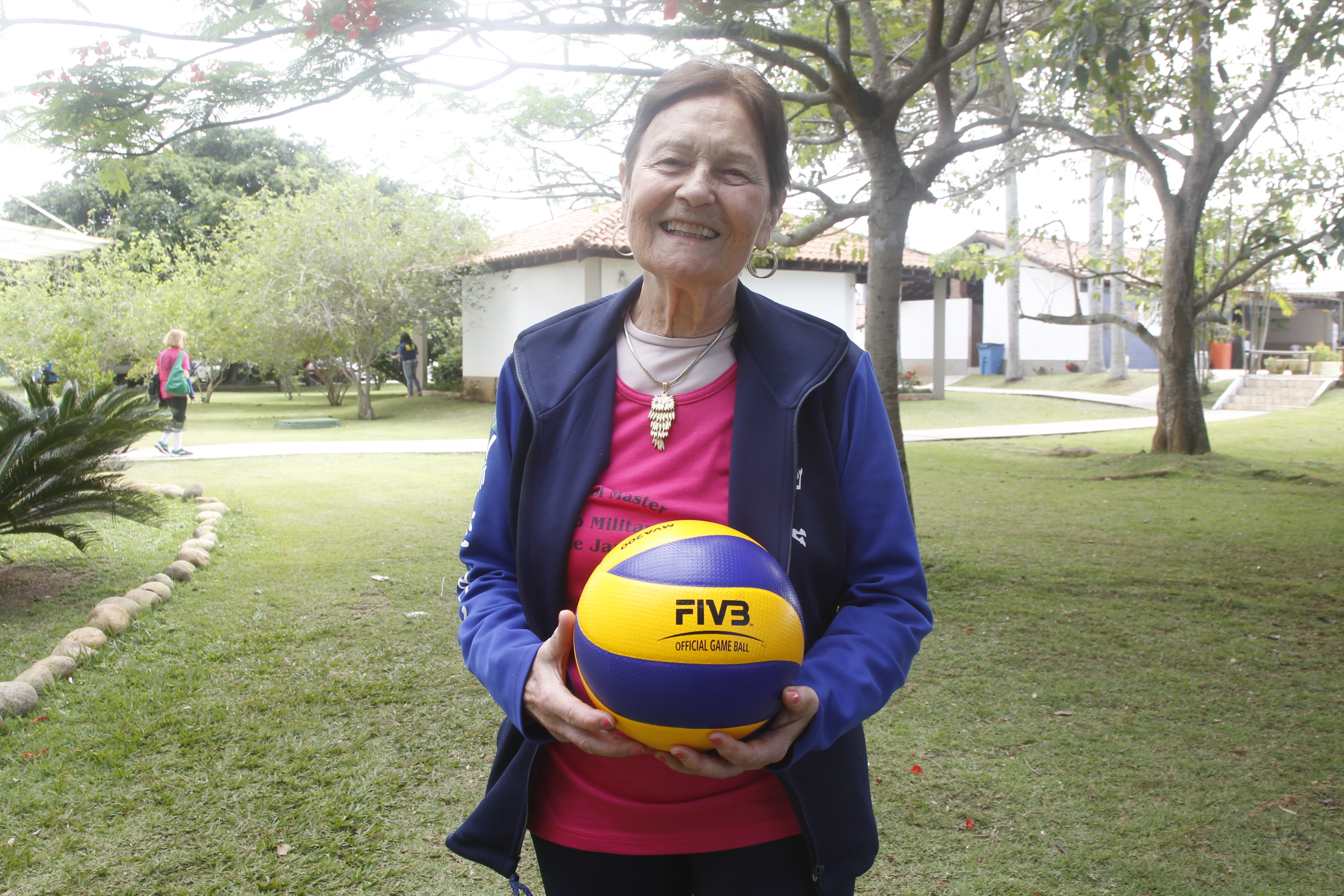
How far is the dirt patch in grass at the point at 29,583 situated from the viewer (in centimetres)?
574

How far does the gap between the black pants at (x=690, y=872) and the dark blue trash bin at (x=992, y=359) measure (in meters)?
30.8

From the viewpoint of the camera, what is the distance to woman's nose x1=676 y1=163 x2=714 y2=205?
154 centimetres

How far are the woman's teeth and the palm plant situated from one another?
548 centimetres

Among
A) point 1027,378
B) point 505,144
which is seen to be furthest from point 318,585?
point 1027,378

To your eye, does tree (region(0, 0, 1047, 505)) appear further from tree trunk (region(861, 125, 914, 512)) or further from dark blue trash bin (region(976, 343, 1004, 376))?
dark blue trash bin (region(976, 343, 1004, 376))

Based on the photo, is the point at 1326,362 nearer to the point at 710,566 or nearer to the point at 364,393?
the point at 364,393

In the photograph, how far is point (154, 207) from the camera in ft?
99.6

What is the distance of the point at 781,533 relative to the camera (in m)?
1.49

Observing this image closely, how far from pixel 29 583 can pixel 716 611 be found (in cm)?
651

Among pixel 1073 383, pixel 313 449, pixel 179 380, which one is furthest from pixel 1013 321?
pixel 179 380

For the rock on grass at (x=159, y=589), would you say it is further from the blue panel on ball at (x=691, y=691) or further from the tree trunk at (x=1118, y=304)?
the tree trunk at (x=1118, y=304)

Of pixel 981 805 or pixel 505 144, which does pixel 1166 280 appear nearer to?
pixel 505 144

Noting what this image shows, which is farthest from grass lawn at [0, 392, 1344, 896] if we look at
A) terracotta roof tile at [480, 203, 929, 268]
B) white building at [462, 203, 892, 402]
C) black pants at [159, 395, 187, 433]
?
white building at [462, 203, 892, 402]

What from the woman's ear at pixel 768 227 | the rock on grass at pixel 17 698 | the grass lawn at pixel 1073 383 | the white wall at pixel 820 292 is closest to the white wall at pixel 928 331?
the grass lawn at pixel 1073 383
